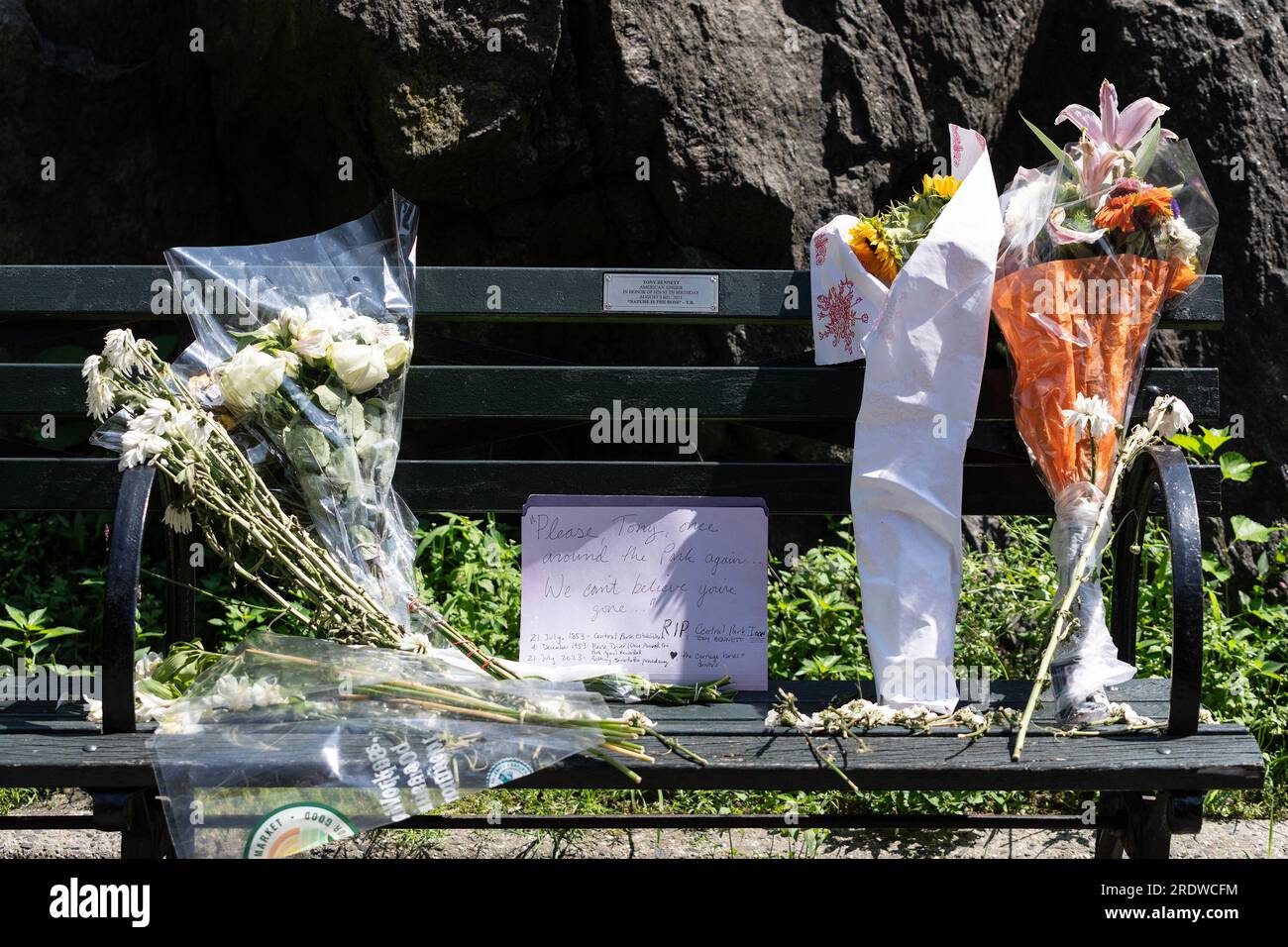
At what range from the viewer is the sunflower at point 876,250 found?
2.65m

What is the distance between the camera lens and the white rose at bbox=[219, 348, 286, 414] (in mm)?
2457

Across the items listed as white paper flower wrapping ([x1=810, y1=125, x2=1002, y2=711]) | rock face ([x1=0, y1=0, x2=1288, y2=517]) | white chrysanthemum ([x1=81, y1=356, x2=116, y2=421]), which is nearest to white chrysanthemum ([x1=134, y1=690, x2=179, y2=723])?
white chrysanthemum ([x1=81, y1=356, x2=116, y2=421])

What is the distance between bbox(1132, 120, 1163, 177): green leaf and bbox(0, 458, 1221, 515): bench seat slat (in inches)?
27.0

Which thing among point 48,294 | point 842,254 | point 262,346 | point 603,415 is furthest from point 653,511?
point 48,294

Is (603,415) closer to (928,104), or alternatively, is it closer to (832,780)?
(832,780)

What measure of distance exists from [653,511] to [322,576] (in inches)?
27.9

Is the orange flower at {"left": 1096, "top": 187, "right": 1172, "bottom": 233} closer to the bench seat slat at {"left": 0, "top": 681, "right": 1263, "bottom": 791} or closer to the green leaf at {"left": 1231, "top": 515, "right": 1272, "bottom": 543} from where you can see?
→ the bench seat slat at {"left": 0, "top": 681, "right": 1263, "bottom": 791}

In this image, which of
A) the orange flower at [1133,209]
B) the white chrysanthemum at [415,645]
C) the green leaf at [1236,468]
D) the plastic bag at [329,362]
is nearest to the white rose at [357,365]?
the plastic bag at [329,362]

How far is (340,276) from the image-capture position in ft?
9.02

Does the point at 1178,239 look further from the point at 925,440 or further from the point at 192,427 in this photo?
the point at 192,427

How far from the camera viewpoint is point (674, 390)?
9.43ft

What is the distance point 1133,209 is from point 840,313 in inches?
24.5

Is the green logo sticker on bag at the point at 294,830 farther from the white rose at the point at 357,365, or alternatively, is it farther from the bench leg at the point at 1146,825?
the bench leg at the point at 1146,825

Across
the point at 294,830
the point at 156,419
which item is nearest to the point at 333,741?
the point at 294,830
